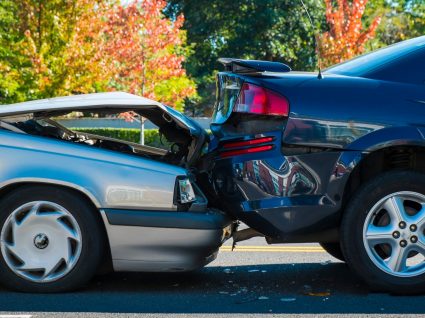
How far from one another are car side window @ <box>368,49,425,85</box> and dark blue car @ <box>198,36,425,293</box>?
56mm

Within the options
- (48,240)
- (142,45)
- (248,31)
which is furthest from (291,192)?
(248,31)

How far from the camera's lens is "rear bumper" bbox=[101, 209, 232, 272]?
16.1 ft

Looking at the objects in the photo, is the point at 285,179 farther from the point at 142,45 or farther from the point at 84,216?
the point at 142,45

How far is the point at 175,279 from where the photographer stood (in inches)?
219

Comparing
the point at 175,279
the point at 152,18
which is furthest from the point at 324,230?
the point at 152,18

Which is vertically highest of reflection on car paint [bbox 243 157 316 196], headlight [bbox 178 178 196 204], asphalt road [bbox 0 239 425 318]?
reflection on car paint [bbox 243 157 316 196]

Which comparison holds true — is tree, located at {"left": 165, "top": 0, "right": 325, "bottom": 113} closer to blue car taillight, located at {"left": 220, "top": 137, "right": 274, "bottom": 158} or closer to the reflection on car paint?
blue car taillight, located at {"left": 220, "top": 137, "right": 274, "bottom": 158}

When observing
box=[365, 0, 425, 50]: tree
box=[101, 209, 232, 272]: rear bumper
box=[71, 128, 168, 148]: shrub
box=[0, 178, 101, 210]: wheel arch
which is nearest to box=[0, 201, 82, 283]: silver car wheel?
box=[0, 178, 101, 210]: wheel arch

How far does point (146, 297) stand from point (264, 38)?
123 feet

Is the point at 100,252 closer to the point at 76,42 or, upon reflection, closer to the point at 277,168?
the point at 277,168

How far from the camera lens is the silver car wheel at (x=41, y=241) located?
494cm

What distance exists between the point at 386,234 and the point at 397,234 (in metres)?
0.07

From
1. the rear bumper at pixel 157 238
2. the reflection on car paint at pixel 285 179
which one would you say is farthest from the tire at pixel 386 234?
the rear bumper at pixel 157 238

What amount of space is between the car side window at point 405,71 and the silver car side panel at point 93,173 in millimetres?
1478
